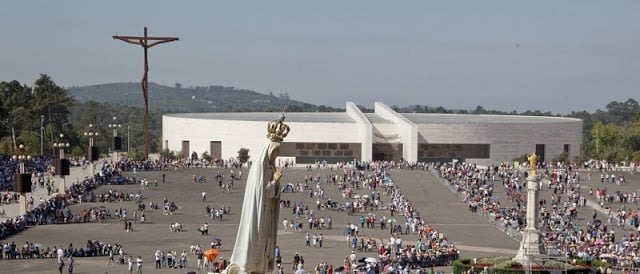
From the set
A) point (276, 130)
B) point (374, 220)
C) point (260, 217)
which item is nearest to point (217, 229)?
point (374, 220)

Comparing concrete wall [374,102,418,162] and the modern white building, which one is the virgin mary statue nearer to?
concrete wall [374,102,418,162]

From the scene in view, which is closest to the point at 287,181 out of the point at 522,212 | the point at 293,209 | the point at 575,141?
the point at 293,209

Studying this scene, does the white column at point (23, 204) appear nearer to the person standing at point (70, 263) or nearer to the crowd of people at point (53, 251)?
the crowd of people at point (53, 251)

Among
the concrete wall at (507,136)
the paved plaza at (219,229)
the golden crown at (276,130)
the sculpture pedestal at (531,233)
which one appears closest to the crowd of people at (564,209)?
the sculpture pedestal at (531,233)

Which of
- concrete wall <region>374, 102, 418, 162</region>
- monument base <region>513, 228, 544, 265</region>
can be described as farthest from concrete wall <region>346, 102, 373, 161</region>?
monument base <region>513, 228, 544, 265</region>

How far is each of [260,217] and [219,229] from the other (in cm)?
3259

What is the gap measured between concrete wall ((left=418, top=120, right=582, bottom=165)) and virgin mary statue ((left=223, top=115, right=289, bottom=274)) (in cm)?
7034

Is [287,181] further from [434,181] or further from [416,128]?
[416,128]

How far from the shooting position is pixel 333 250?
39.3 metres

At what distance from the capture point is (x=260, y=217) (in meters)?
12.1

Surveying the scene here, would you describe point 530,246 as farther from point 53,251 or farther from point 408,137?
point 408,137

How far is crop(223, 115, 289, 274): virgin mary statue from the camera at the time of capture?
1209cm

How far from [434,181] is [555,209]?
1059 cm

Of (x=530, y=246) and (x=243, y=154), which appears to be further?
(x=243, y=154)
